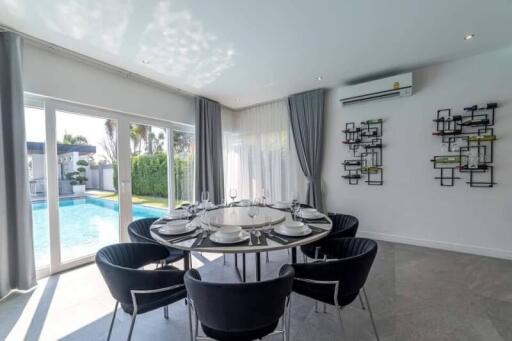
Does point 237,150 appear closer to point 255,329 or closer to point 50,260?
point 50,260

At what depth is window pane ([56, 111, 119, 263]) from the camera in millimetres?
2824

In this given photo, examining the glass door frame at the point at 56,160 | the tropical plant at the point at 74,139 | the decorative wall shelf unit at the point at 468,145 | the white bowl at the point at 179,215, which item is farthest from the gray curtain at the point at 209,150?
the decorative wall shelf unit at the point at 468,145

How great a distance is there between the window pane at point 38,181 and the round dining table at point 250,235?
164 centimetres

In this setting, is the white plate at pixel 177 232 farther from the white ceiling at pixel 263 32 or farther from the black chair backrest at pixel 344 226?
the white ceiling at pixel 263 32

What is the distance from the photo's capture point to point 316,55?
9.38 ft

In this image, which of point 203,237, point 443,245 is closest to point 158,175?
point 203,237

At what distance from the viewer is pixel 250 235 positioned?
1722mm

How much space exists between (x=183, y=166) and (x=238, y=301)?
11.5 ft

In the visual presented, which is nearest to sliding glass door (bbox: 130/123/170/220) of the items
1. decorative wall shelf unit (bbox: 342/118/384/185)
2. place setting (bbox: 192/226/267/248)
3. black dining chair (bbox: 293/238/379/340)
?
place setting (bbox: 192/226/267/248)

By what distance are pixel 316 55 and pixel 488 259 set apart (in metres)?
3.42

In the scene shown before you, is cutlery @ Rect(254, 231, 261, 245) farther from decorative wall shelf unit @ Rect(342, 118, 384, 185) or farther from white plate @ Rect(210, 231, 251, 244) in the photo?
decorative wall shelf unit @ Rect(342, 118, 384, 185)

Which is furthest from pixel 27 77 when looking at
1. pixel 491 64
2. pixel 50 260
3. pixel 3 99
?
pixel 491 64

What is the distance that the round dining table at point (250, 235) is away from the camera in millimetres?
1492

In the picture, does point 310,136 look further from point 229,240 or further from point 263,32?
point 229,240
